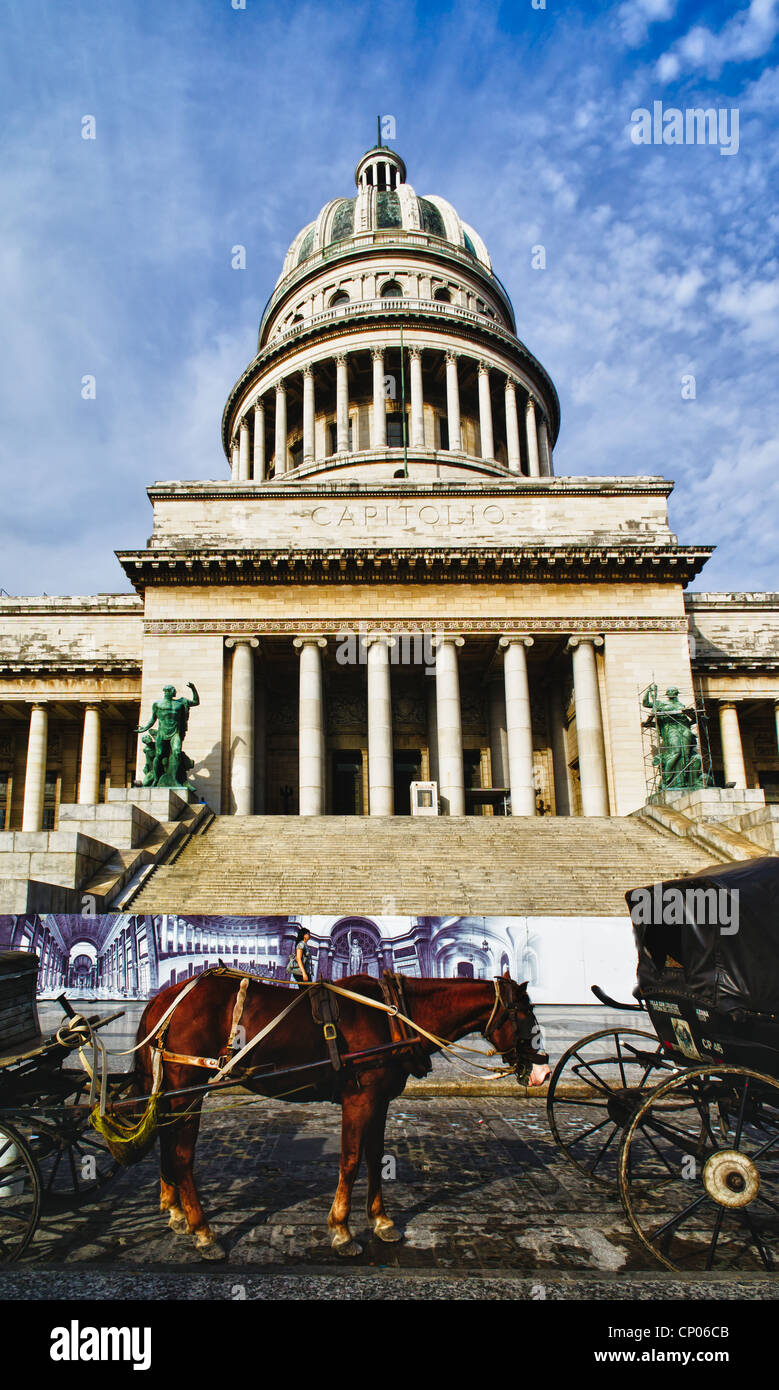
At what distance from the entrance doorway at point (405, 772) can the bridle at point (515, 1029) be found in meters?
30.6

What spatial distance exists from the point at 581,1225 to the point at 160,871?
1644cm

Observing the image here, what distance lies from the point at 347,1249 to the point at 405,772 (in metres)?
31.6

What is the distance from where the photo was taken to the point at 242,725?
32500 mm

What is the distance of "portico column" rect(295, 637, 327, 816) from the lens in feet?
105

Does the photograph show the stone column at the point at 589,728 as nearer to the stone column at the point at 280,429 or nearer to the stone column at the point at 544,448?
the stone column at the point at 544,448

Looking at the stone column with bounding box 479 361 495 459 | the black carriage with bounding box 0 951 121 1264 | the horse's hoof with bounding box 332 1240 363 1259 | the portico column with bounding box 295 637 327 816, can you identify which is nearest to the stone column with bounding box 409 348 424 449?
the stone column with bounding box 479 361 495 459

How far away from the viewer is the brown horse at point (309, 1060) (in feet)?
19.1

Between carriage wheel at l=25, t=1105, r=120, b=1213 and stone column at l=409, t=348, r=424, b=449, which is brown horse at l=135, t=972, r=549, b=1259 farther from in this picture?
stone column at l=409, t=348, r=424, b=449

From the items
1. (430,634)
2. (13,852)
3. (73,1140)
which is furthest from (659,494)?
(73,1140)

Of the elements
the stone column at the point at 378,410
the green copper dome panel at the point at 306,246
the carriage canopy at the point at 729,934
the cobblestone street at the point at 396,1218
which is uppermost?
the green copper dome panel at the point at 306,246

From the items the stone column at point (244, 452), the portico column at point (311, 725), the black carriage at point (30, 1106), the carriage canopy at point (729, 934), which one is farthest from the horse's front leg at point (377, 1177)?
the stone column at point (244, 452)
